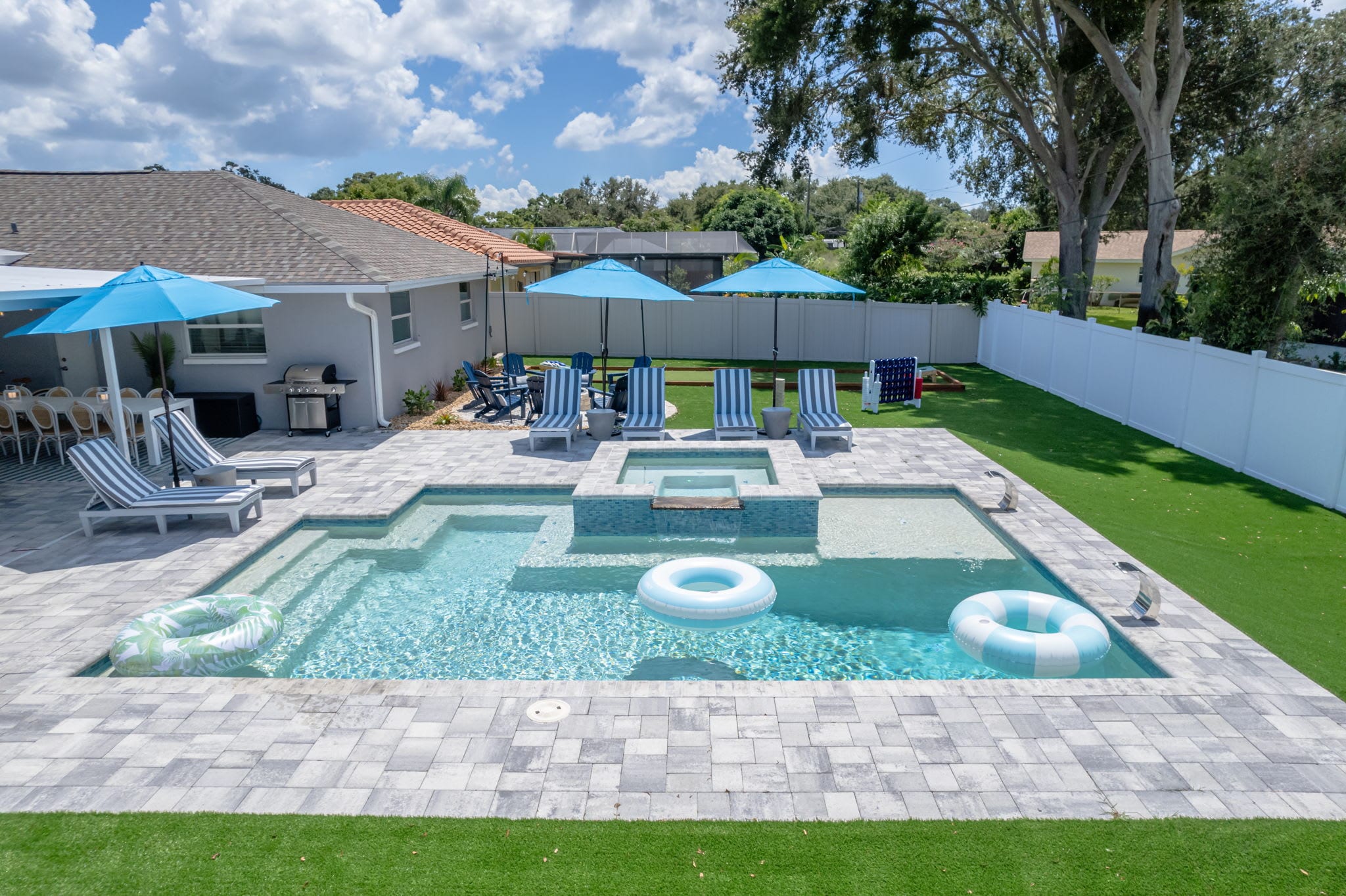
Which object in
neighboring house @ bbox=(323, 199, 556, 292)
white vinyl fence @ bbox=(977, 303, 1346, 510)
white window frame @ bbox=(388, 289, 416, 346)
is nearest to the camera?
white vinyl fence @ bbox=(977, 303, 1346, 510)

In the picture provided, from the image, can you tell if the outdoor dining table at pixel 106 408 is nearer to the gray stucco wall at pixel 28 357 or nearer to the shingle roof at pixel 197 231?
the shingle roof at pixel 197 231

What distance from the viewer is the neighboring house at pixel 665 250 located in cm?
3831

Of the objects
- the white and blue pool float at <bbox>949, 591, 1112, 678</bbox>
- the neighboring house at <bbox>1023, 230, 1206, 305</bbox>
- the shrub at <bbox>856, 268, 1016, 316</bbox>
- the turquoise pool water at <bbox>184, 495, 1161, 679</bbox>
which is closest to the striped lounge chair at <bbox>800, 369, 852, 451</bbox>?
the turquoise pool water at <bbox>184, 495, 1161, 679</bbox>

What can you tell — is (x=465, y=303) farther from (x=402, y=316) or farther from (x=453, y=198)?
(x=453, y=198)

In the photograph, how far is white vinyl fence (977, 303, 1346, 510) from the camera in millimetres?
9820

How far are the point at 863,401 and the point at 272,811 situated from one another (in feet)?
42.7

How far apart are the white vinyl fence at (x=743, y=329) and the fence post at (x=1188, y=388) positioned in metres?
9.01

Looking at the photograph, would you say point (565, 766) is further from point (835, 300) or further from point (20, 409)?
point (835, 300)

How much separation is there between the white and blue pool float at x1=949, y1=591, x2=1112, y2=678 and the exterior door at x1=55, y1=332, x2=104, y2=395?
14.4 metres

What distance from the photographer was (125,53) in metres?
18.0

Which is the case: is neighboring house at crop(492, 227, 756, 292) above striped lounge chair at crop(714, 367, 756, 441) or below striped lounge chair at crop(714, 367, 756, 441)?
above

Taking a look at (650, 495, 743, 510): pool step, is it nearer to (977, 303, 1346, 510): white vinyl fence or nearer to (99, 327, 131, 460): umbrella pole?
(99, 327, 131, 460): umbrella pole

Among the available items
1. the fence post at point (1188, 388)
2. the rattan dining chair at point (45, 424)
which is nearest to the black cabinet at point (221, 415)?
the rattan dining chair at point (45, 424)

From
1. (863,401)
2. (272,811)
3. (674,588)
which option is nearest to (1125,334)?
(863,401)
